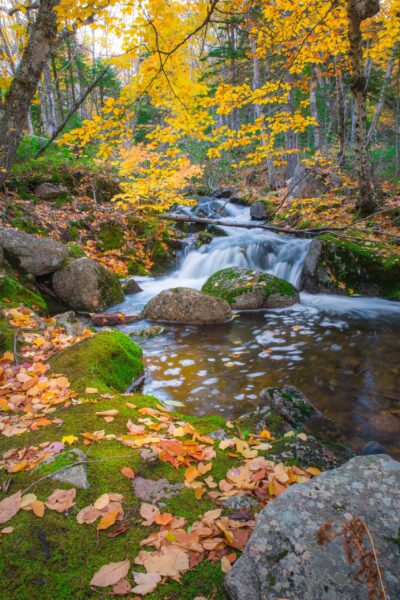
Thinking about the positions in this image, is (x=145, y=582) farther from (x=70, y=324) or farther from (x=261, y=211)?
(x=261, y=211)

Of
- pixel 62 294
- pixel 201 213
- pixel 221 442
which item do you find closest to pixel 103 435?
pixel 221 442

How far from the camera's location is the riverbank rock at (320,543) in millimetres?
1246

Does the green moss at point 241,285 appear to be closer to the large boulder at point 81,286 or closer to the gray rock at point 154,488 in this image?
the large boulder at point 81,286

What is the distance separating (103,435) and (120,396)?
2.96 feet

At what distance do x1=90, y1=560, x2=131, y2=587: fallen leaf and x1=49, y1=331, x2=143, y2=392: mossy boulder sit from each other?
1991 millimetres

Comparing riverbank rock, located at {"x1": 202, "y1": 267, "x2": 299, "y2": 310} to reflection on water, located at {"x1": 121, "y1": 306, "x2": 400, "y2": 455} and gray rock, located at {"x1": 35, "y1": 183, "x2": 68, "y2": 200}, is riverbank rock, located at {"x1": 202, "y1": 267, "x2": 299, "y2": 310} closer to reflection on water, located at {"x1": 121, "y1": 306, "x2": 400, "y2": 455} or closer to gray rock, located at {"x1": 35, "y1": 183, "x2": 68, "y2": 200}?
reflection on water, located at {"x1": 121, "y1": 306, "x2": 400, "y2": 455}

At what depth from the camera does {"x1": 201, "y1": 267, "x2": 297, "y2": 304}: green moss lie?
8.88 metres

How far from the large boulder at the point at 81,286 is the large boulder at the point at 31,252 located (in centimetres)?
30

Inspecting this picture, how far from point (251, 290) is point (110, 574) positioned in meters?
7.67

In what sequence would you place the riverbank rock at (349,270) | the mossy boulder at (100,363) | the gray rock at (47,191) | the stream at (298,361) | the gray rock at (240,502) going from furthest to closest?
the gray rock at (47,191)
the riverbank rock at (349,270)
the stream at (298,361)
the mossy boulder at (100,363)
the gray rock at (240,502)

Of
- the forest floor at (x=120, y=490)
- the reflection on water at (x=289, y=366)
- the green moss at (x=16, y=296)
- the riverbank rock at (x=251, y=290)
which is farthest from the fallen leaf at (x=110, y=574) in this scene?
the riverbank rock at (x=251, y=290)

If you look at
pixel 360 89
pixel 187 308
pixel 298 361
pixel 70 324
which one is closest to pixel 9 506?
pixel 70 324

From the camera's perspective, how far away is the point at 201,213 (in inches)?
755

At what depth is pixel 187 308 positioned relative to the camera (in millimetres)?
7988
